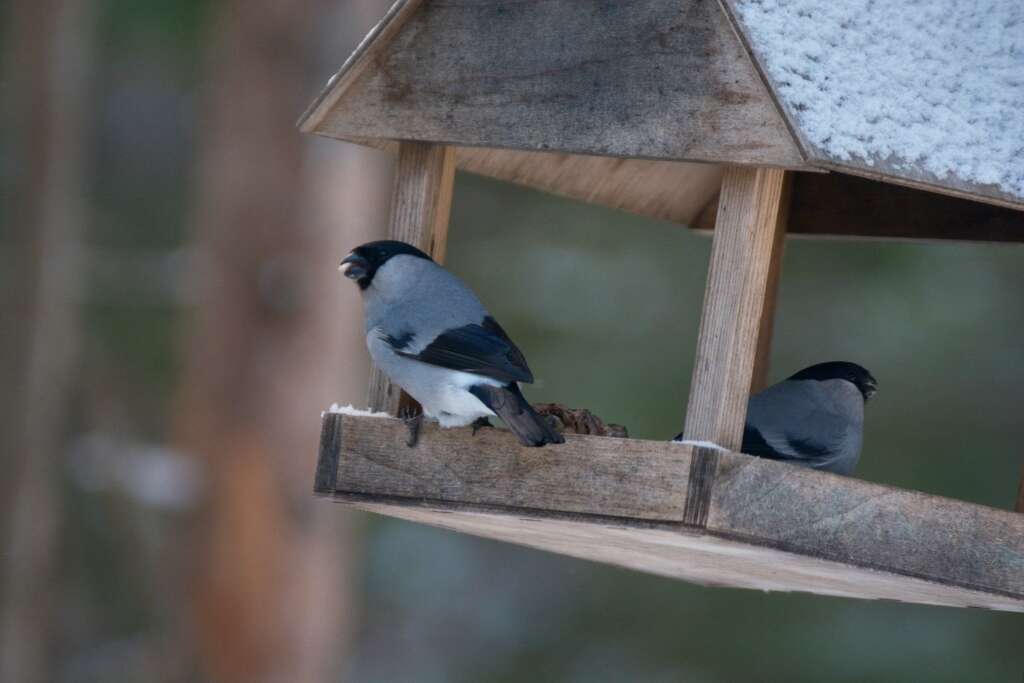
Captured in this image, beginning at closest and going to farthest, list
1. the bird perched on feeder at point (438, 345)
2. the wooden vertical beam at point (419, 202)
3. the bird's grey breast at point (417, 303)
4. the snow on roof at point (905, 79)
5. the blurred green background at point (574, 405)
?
1. the snow on roof at point (905, 79)
2. the bird perched on feeder at point (438, 345)
3. the bird's grey breast at point (417, 303)
4. the wooden vertical beam at point (419, 202)
5. the blurred green background at point (574, 405)

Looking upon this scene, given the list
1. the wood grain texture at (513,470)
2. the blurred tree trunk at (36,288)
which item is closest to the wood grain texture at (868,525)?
the wood grain texture at (513,470)

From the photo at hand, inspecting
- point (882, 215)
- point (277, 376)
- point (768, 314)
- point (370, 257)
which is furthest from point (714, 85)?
point (277, 376)

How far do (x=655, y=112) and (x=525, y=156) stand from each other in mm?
944

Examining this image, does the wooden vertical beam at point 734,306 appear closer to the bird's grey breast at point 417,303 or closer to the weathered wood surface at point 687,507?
the weathered wood surface at point 687,507

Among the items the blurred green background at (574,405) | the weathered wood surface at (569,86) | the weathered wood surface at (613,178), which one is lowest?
the blurred green background at (574,405)

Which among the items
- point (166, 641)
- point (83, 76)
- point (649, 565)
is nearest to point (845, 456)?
point (649, 565)

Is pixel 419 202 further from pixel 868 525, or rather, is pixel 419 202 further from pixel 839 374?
pixel 868 525

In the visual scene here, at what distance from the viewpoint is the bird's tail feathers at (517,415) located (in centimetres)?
332

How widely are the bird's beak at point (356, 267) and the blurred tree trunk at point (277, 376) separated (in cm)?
361

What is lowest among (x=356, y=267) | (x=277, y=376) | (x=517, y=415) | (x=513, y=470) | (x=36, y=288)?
(x=277, y=376)

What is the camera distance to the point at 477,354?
11.9ft

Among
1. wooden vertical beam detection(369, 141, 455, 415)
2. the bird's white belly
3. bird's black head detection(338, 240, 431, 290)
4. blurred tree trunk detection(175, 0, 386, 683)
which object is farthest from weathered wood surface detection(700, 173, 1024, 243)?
blurred tree trunk detection(175, 0, 386, 683)

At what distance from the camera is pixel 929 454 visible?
9711 mm

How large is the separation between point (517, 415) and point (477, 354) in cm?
29
